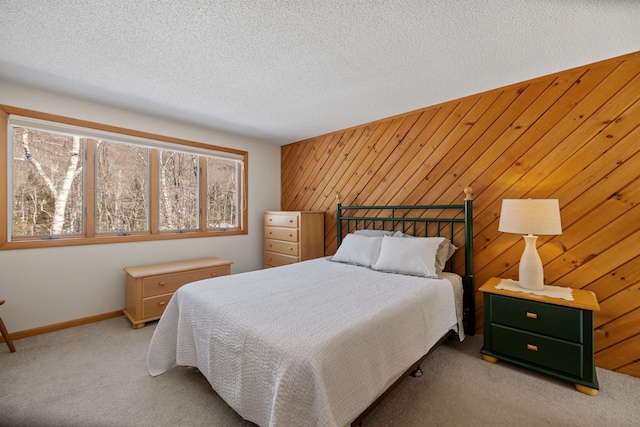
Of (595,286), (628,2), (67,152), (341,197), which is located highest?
(628,2)

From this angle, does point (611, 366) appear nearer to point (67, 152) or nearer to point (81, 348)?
point (81, 348)

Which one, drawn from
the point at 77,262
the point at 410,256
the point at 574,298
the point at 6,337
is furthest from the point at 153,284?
the point at 574,298

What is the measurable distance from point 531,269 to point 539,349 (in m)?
0.58

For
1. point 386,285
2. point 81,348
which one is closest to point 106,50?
point 81,348

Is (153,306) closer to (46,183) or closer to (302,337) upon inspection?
(46,183)

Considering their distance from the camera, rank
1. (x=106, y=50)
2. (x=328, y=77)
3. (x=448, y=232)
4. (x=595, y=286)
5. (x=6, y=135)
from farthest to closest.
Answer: (x=448, y=232) → (x=6, y=135) → (x=328, y=77) → (x=595, y=286) → (x=106, y=50)

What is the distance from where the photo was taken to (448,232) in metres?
2.87

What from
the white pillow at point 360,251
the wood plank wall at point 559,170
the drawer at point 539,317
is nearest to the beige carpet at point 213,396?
the drawer at point 539,317

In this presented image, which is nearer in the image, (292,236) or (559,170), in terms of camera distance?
(559,170)

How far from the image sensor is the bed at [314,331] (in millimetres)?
1178

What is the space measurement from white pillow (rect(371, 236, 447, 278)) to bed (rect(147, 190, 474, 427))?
2 centimetres

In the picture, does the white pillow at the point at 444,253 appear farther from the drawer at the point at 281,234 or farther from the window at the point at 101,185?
the window at the point at 101,185

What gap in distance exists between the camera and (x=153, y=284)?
292 centimetres

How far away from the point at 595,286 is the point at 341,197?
2686 millimetres
